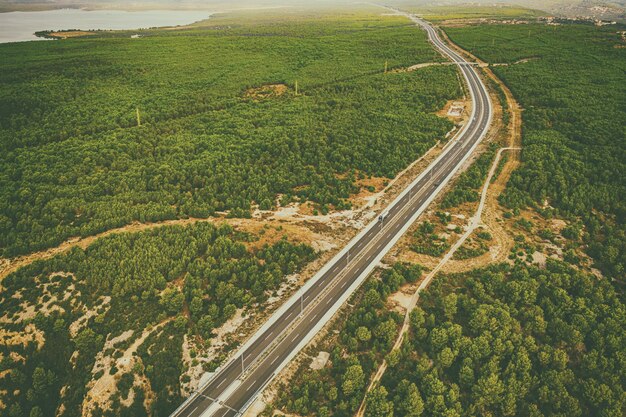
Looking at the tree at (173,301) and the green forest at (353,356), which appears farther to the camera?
the tree at (173,301)

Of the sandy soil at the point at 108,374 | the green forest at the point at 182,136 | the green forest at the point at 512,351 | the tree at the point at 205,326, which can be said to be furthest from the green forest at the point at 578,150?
the sandy soil at the point at 108,374

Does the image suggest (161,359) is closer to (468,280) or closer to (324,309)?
(324,309)

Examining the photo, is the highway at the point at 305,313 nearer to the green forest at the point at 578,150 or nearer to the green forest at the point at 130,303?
the green forest at the point at 130,303

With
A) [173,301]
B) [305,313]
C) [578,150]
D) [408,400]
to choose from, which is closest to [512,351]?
[408,400]

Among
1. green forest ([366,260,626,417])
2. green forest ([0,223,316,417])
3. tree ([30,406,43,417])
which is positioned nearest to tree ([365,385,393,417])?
green forest ([366,260,626,417])

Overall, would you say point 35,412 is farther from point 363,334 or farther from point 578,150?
point 578,150

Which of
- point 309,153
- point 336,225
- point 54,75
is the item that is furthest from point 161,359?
point 54,75

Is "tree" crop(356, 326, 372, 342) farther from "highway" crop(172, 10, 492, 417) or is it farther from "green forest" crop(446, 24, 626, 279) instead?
"green forest" crop(446, 24, 626, 279)
